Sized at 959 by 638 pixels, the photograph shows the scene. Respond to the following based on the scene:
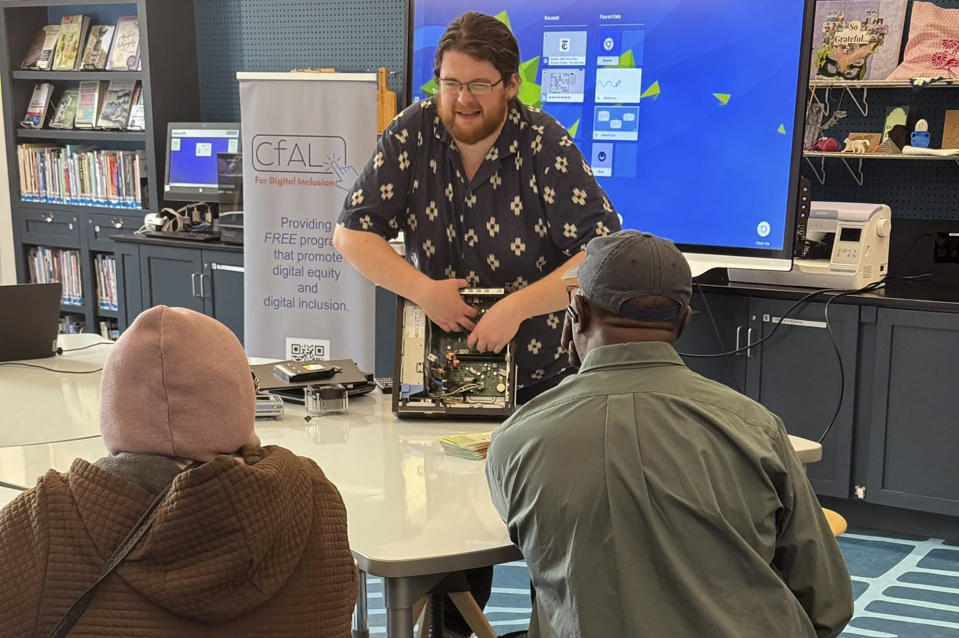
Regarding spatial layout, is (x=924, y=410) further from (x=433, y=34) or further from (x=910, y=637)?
(x=433, y=34)

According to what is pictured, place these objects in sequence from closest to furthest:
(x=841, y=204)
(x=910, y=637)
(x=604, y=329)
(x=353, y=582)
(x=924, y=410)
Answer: (x=353, y=582) < (x=604, y=329) < (x=910, y=637) < (x=924, y=410) < (x=841, y=204)

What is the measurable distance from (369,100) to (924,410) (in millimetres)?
2334

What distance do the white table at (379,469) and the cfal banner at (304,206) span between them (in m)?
1.53

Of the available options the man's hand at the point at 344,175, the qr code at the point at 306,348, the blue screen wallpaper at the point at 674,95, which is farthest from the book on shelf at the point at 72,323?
the blue screen wallpaper at the point at 674,95

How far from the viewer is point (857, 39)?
4031mm

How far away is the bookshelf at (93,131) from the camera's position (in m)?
5.68

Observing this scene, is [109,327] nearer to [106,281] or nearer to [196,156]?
[106,281]

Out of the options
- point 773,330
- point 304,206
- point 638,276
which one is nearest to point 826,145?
point 773,330

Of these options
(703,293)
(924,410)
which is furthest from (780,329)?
(924,410)

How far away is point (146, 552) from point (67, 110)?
216 inches

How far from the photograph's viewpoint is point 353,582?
1.39 meters

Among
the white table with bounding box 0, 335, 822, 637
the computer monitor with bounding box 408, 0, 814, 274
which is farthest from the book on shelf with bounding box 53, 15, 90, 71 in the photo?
the white table with bounding box 0, 335, 822, 637

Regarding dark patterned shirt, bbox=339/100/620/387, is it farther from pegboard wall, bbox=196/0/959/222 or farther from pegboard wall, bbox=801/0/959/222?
pegboard wall, bbox=801/0/959/222

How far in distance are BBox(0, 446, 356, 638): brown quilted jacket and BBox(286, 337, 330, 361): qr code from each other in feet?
9.95
